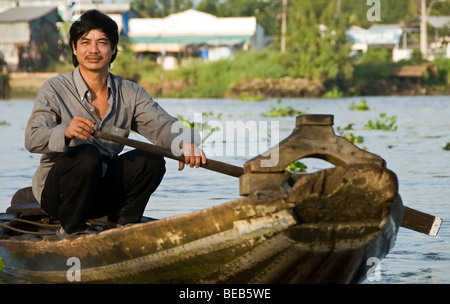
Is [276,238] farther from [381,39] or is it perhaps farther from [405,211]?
[381,39]

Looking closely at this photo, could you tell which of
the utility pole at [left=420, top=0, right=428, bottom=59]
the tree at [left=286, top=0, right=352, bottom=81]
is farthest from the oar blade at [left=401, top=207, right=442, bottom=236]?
the utility pole at [left=420, top=0, right=428, bottom=59]

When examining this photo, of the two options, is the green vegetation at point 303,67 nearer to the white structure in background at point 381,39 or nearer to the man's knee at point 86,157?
the white structure in background at point 381,39

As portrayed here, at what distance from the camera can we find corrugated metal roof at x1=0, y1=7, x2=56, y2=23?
38156mm

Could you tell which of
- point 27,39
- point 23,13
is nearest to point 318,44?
point 27,39

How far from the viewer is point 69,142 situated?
3.30 m

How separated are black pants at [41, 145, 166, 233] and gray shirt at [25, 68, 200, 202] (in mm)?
76

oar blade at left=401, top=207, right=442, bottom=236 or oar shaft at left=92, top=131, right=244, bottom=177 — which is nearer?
oar shaft at left=92, top=131, right=244, bottom=177

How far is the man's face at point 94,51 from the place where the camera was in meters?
3.63

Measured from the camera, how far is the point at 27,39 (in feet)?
125

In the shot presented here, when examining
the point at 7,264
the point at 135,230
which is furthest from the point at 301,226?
the point at 7,264

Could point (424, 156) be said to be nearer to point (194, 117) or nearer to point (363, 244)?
point (363, 244)

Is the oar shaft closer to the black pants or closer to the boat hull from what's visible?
the black pants

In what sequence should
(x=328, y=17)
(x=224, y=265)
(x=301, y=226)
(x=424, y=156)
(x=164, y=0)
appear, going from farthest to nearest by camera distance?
(x=164, y=0) < (x=328, y=17) < (x=424, y=156) < (x=224, y=265) < (x=301, y=226)
